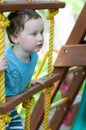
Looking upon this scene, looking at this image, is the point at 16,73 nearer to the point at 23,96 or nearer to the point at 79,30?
the point at 23,96

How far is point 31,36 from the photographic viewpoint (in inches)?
58.0

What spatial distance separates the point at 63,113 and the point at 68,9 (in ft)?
7.58

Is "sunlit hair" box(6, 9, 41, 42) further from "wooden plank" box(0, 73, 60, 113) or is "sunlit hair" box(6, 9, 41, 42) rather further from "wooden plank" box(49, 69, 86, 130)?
"wooden plank" box(49, 69, 86, 130)

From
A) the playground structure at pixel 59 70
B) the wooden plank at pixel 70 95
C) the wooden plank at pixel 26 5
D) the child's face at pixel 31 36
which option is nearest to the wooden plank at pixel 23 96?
the playground structure at pixel 59 70

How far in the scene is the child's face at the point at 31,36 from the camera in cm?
147

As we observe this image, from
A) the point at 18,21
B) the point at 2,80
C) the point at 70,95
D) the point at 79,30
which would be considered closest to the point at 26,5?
the point at 18,21

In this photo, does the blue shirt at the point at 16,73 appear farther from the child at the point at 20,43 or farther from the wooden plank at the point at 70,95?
the wooden plank at the point at 70,95

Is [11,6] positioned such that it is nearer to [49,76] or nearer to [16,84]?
[16,84]

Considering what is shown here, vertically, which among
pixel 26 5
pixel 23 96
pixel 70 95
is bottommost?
pixel 70 95

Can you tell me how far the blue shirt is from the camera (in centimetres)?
148

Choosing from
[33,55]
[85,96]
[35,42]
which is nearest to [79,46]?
[85,96]

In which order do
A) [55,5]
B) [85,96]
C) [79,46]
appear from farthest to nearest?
[85,96] → [79,46] → [55,5]

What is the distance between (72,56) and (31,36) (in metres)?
0.66

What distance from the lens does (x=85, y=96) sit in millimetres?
2215
